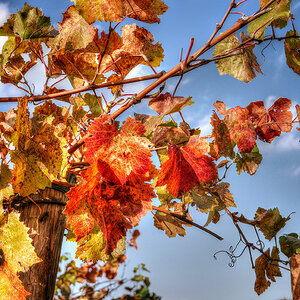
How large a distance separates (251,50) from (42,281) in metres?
0.83

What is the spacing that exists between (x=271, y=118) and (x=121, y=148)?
47 cm

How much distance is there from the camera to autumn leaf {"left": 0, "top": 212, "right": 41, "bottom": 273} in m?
0.61

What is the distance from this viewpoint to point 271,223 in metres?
0.92

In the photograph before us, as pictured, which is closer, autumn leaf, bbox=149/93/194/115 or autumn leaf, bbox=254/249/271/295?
autumn leaf, bbox=149/93/194/115

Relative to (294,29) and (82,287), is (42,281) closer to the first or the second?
(294,29)

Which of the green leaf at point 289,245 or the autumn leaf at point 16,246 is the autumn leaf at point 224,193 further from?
the autumn leaf at point 16,246

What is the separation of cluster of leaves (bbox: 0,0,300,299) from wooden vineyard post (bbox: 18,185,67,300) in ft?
0.32

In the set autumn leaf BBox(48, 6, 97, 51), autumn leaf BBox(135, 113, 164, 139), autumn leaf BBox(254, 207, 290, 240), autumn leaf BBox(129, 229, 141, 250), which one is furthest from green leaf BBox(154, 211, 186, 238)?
autumn leaf BBox(129, 229, 141, 250)

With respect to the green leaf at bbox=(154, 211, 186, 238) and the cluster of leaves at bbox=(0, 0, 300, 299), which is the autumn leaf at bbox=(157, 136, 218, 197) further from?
the green leaf at bbox=(154, 211, 186, 238)

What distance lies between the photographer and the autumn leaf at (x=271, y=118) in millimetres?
788

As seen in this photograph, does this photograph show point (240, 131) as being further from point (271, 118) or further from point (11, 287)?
point (11, 287)

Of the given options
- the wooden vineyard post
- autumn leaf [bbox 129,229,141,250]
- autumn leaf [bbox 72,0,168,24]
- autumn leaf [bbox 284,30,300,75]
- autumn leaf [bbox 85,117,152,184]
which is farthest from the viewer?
Result: autumn leaf [bbox 129,229,141,250]

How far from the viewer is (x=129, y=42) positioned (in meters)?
0.72

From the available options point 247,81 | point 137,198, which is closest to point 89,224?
point 137,198
